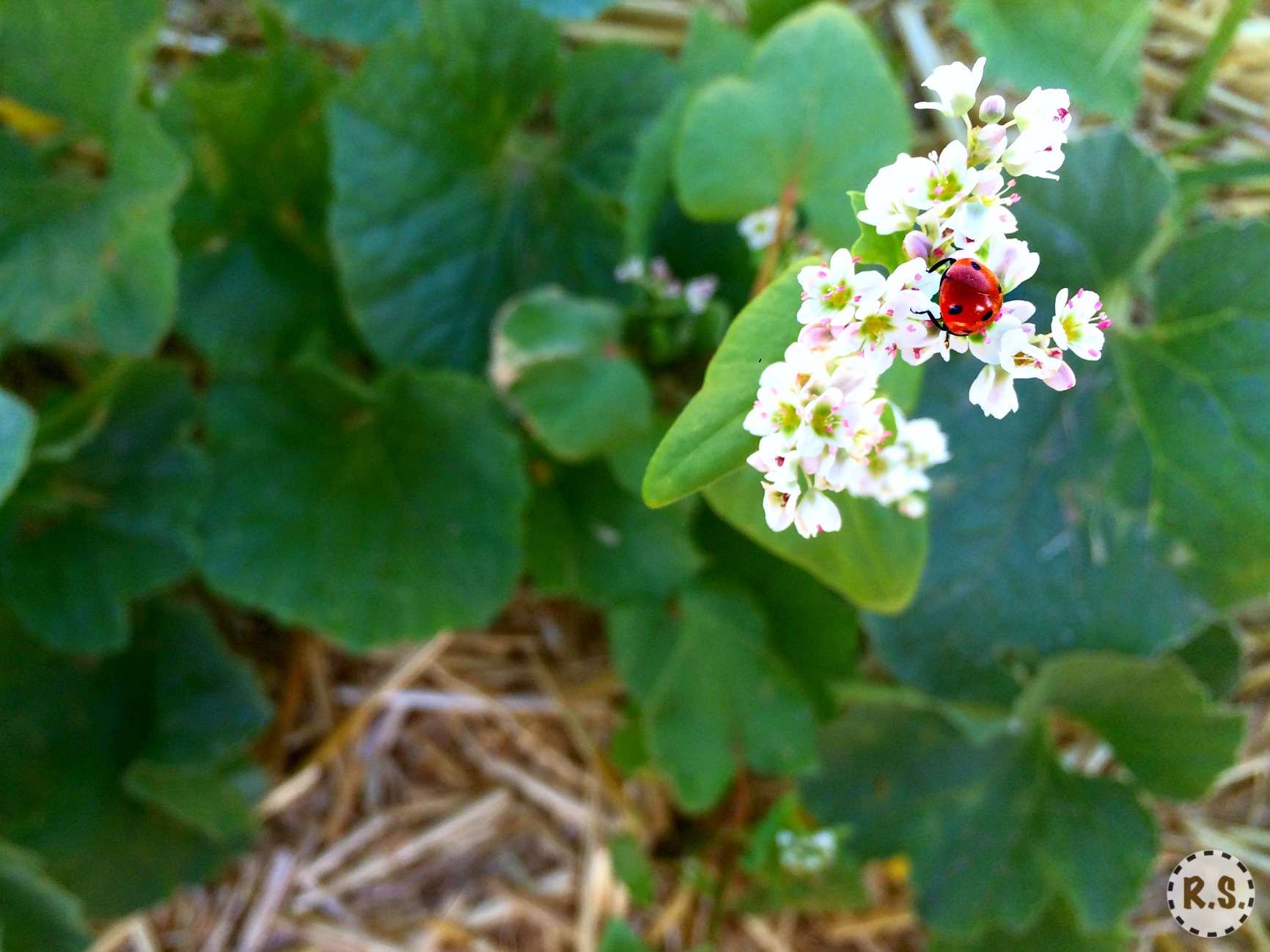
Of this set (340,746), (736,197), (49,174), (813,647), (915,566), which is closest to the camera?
(915,566)

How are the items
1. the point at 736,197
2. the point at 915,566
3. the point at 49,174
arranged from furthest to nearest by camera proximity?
the point at 49,174
the point at 736,197
the point at 915,566

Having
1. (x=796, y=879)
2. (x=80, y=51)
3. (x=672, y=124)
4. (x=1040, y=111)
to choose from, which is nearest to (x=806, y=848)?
(x=796, y=879)

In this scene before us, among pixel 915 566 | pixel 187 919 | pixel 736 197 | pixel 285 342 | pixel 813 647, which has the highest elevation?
pixel 736 197

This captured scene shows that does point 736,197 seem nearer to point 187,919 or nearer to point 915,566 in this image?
point 915,566

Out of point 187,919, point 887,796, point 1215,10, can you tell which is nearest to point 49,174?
point 187,919

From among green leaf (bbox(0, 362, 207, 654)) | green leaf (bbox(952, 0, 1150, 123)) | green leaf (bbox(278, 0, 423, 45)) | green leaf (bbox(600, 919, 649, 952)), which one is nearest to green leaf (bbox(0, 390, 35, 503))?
green leaf (bbox(0, 362, 207, 654))

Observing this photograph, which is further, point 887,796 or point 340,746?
point 340,746

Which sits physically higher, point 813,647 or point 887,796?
point 813,647
